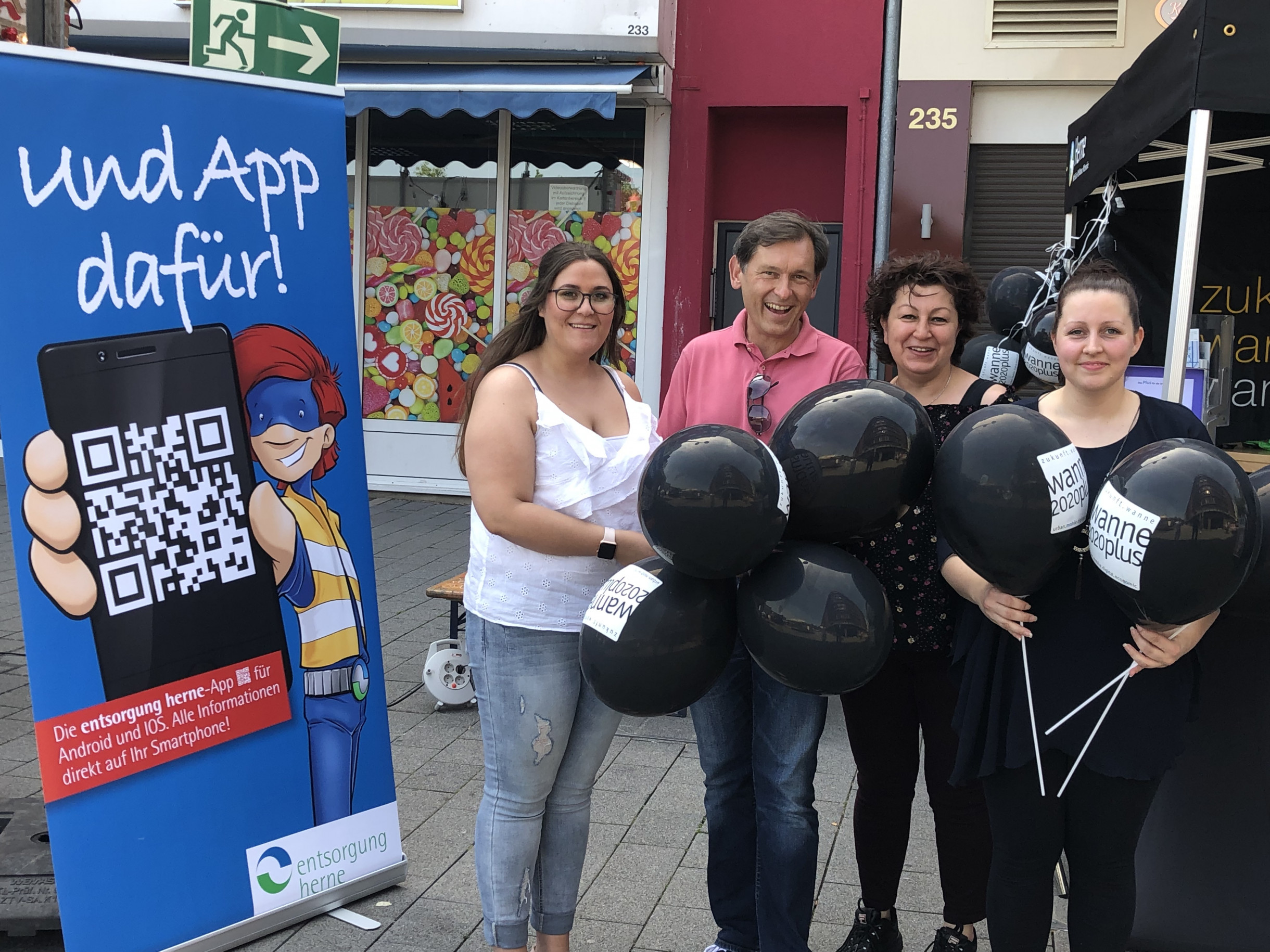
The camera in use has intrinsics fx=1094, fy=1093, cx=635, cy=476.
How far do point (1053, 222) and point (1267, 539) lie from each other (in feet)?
19.9

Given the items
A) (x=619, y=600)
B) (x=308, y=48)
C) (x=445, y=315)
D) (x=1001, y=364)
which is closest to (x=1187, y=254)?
(x=1001, y=364)

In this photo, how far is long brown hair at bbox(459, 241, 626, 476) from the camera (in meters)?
2.33

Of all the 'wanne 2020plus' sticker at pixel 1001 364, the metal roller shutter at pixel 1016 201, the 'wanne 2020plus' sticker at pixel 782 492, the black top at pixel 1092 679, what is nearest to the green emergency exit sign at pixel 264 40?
the 'wanne 2020plus' sticker at pixel 782 492

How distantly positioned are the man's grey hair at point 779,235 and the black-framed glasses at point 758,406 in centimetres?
Answer: 27

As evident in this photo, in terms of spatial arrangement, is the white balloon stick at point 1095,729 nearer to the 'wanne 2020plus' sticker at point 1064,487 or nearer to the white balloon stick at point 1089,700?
the white balloon stick at point 1089,700

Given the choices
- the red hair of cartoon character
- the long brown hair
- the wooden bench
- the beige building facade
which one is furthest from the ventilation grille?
the red hair of cartoon character

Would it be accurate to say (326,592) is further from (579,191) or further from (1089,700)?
(579,191)

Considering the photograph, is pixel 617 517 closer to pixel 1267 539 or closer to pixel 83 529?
pixel 83 529

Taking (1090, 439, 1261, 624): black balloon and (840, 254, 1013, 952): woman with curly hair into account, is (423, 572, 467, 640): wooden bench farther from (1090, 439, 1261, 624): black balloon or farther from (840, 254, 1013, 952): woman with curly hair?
(1090, 439, 1261, 624): black balloon

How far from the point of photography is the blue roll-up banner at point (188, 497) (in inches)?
90.0

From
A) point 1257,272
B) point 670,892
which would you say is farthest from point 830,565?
point 1257,272

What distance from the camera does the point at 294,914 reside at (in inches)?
108

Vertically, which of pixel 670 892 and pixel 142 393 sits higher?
pixel 142 393

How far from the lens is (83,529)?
92.0 inches
